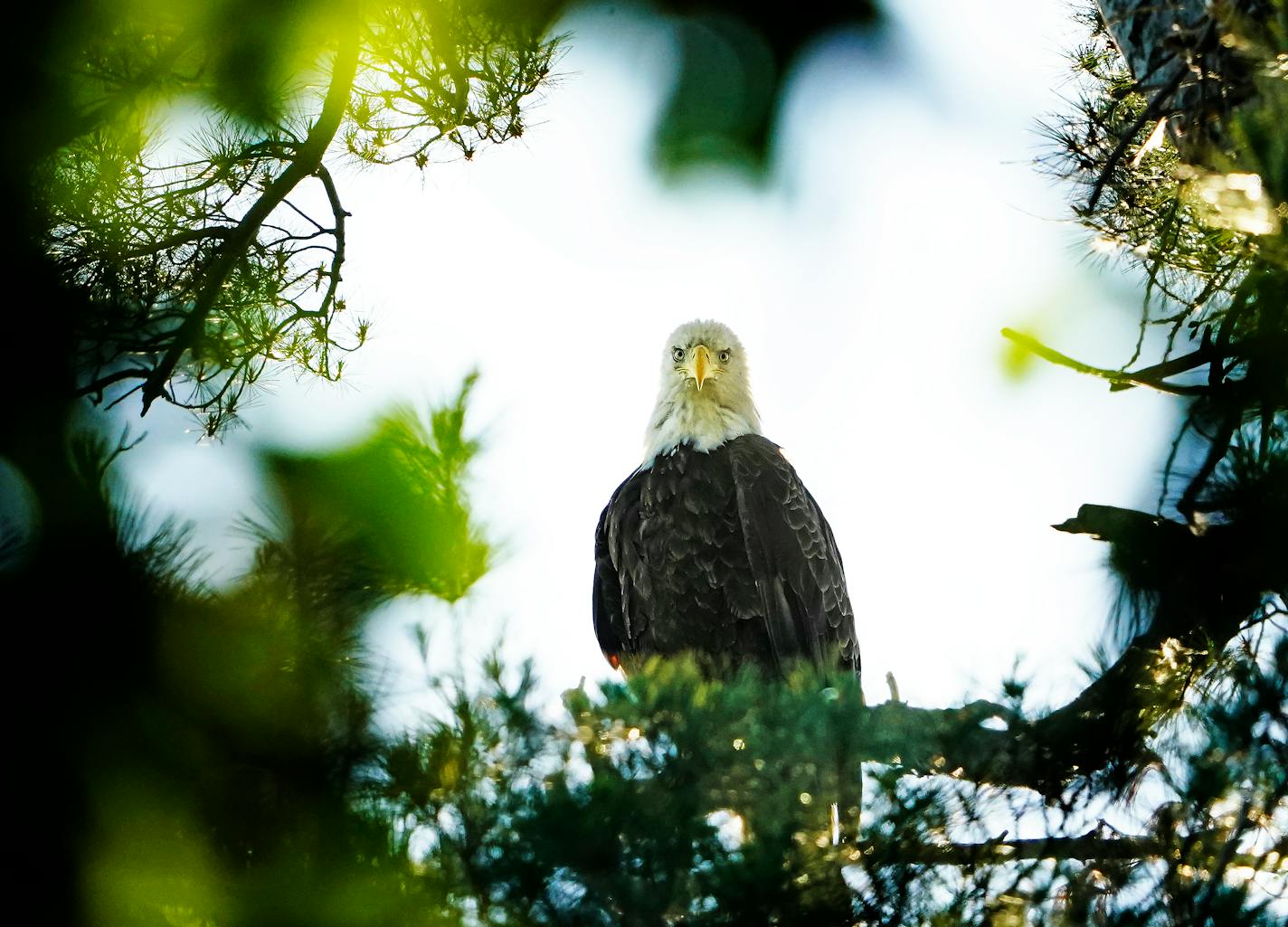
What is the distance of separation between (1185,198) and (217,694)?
7.16ft

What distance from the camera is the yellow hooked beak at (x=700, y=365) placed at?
520 centimetres

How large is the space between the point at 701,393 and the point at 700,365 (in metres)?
0.12

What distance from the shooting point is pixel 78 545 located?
150cm

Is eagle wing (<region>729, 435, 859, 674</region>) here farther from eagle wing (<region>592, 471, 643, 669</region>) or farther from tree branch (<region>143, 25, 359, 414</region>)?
tree branch (<region>143, 25, 359, 414</region>)

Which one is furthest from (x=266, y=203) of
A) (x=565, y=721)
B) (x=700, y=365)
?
(x=700, y=365)

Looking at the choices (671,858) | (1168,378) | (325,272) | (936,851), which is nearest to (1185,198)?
(1168,378)

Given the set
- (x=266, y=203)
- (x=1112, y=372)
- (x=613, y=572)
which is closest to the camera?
(x=1112, y=372)

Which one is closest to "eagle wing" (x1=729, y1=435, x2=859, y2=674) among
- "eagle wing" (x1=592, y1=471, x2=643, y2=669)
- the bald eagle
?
the bald eagle

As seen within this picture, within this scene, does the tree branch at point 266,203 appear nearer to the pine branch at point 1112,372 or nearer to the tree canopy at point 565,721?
the tree canopy at point 565,721

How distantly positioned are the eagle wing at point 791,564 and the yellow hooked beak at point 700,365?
497mm

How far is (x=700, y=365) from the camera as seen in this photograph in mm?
5242

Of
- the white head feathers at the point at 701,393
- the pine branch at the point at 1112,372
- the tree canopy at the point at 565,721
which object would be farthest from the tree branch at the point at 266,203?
the white head feathers at the point at 701,393

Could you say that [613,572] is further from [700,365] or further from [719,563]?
[700,365]

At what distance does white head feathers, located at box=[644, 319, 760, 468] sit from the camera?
16.7 feet
